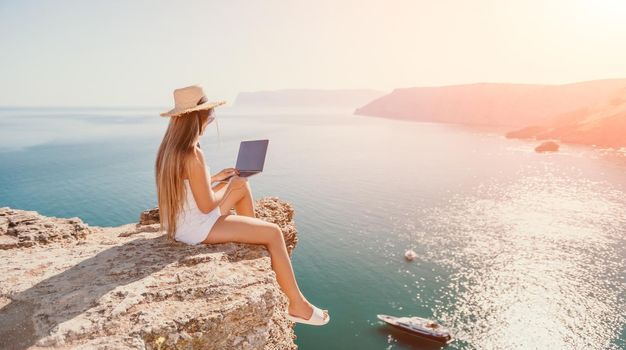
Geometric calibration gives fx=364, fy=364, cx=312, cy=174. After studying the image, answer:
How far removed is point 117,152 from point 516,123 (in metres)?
187

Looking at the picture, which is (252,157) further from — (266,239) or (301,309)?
(301,309)

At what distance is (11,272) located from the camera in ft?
17.7

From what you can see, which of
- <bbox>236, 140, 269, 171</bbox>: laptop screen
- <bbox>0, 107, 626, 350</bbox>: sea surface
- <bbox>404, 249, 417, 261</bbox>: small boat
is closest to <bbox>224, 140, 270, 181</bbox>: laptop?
<bbox>236, 140, 269, 171</bbox>: laptop screen

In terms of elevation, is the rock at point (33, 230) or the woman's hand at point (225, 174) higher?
the woman's hand at point (225, 174)

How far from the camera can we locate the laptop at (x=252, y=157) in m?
6.34

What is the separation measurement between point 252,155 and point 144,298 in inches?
115

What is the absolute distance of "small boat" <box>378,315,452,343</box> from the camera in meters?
28.3

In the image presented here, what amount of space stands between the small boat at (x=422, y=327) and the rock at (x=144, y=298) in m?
25.7

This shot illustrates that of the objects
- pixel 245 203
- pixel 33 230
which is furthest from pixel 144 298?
pixel 33 230

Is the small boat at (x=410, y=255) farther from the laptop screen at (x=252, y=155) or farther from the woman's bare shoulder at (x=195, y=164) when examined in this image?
the woman's bare shoulder at (x=195, y=164)

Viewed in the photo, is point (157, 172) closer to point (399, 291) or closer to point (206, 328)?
point (206, 328)

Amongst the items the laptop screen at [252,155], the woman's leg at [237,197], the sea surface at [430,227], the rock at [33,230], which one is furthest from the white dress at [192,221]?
the sea surface at [430,227]

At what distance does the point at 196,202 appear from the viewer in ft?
17.4

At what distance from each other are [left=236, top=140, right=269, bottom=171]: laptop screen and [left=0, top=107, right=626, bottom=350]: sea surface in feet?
86.0
